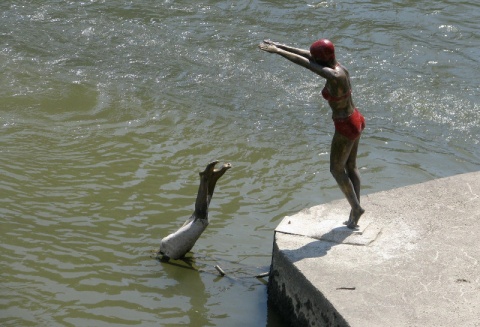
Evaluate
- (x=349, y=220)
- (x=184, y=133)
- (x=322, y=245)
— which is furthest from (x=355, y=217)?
(x=184, y=133)

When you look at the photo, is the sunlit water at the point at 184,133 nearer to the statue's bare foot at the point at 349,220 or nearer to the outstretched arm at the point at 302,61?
the statue's bare foot at the point at 349,220

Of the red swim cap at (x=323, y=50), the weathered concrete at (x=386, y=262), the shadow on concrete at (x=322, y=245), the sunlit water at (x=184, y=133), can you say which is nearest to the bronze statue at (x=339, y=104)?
the red swim cap at (x=323, y=50)

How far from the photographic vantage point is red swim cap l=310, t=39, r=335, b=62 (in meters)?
5.20

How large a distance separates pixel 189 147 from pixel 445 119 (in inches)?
109

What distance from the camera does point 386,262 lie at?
5.44 metres

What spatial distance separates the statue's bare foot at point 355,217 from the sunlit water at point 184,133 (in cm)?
78

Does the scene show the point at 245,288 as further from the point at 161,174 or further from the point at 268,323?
the point at 161,174

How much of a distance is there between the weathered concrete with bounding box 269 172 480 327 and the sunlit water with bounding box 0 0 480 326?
529mm

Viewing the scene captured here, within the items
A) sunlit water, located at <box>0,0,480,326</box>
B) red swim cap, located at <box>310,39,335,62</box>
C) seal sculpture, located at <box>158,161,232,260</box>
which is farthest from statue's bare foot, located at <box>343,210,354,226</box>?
red swim cap, located at <box>310,39,335,62</box>

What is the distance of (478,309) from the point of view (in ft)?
16.1

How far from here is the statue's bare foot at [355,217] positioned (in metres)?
5.69

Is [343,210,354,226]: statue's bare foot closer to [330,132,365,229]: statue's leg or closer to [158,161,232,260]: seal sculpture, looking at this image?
[330,132,365,229]: statue's leg

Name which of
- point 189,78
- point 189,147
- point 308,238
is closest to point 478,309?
point 308,238

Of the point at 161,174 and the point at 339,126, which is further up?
the point at 339,126
